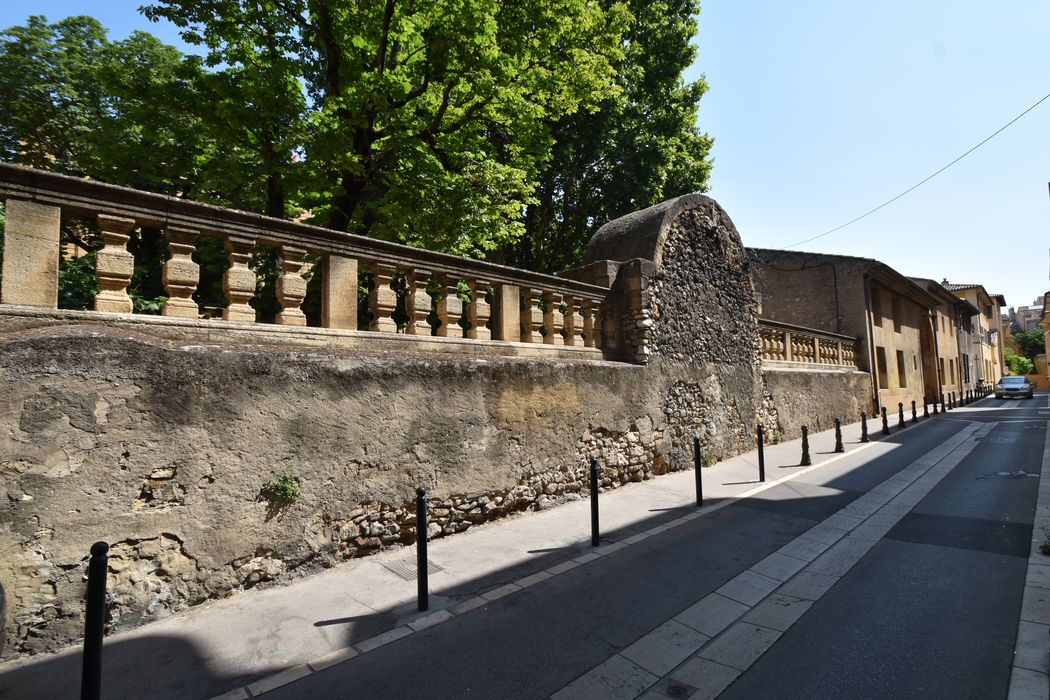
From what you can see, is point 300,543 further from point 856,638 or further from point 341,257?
point 856,638

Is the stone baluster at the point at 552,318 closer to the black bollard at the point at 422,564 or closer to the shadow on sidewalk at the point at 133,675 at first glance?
the black bollard at the point at 422,564

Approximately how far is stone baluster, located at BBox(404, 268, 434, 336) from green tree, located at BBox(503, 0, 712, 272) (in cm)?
903

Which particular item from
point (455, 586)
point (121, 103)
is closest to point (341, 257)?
point (455, 586)

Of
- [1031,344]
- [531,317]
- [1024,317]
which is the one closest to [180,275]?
[531,317]

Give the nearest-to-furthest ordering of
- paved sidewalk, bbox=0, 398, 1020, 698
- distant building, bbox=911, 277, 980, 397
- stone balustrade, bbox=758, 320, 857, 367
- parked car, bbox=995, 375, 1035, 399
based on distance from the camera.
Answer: paved sidewalk, bbox=0, 398, 1020, 698, stone balustrade, bbox=758, 320, 857, 367, distant building, bbox=911, 277, 980, 397, parked car, bbox=995, 375, 1035, 399

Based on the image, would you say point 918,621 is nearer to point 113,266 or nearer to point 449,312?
point 449,312

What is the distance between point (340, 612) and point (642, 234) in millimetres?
7623

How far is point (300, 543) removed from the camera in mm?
4383

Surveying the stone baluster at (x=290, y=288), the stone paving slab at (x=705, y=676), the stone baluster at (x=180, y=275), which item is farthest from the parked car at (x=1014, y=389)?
the stone baluster at (x=180, y=275)

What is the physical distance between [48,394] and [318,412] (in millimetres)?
1775

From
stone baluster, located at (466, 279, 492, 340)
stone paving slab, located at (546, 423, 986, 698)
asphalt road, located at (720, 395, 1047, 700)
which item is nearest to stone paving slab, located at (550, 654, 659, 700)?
stone paving slab, located at (546, 423, 986, 698)

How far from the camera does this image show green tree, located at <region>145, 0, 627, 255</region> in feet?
27.0

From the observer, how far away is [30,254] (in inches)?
139

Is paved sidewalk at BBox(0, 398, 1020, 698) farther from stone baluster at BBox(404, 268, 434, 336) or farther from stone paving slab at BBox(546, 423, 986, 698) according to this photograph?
stone baluster at BBox(404, 268, 434, 336)
